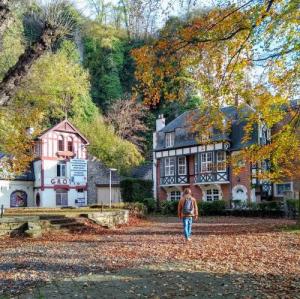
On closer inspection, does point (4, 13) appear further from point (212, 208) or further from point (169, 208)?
point (169, 208)

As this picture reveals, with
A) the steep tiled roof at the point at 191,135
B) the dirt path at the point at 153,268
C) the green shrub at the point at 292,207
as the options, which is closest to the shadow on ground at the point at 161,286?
the dirt path at the point at 153,268

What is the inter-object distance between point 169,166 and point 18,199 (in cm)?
1495

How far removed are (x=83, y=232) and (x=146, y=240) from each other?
4142 millimetres

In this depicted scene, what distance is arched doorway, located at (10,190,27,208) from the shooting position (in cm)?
4188

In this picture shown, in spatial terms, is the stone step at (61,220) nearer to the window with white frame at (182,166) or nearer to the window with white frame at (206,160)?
the window with white frame at (206,160)

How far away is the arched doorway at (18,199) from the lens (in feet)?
137

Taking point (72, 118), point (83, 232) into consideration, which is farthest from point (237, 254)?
point (72, 118)

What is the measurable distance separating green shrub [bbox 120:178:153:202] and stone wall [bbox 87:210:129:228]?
17190 mm

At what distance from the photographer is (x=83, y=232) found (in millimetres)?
17828

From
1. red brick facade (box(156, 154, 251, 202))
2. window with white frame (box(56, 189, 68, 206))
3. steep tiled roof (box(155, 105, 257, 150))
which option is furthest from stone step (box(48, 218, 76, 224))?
window with white frame (box(56, 189, 68, 206))

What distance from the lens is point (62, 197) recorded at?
141ft

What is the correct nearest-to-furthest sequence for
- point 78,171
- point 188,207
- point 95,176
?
1. point 188,207
2. point 78,171
3. point 95,176

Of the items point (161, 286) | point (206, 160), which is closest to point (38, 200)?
point (206, 160)

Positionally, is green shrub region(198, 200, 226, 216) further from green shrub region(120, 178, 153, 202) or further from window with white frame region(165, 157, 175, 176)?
green shrub region(120, 178, 153, 202)
